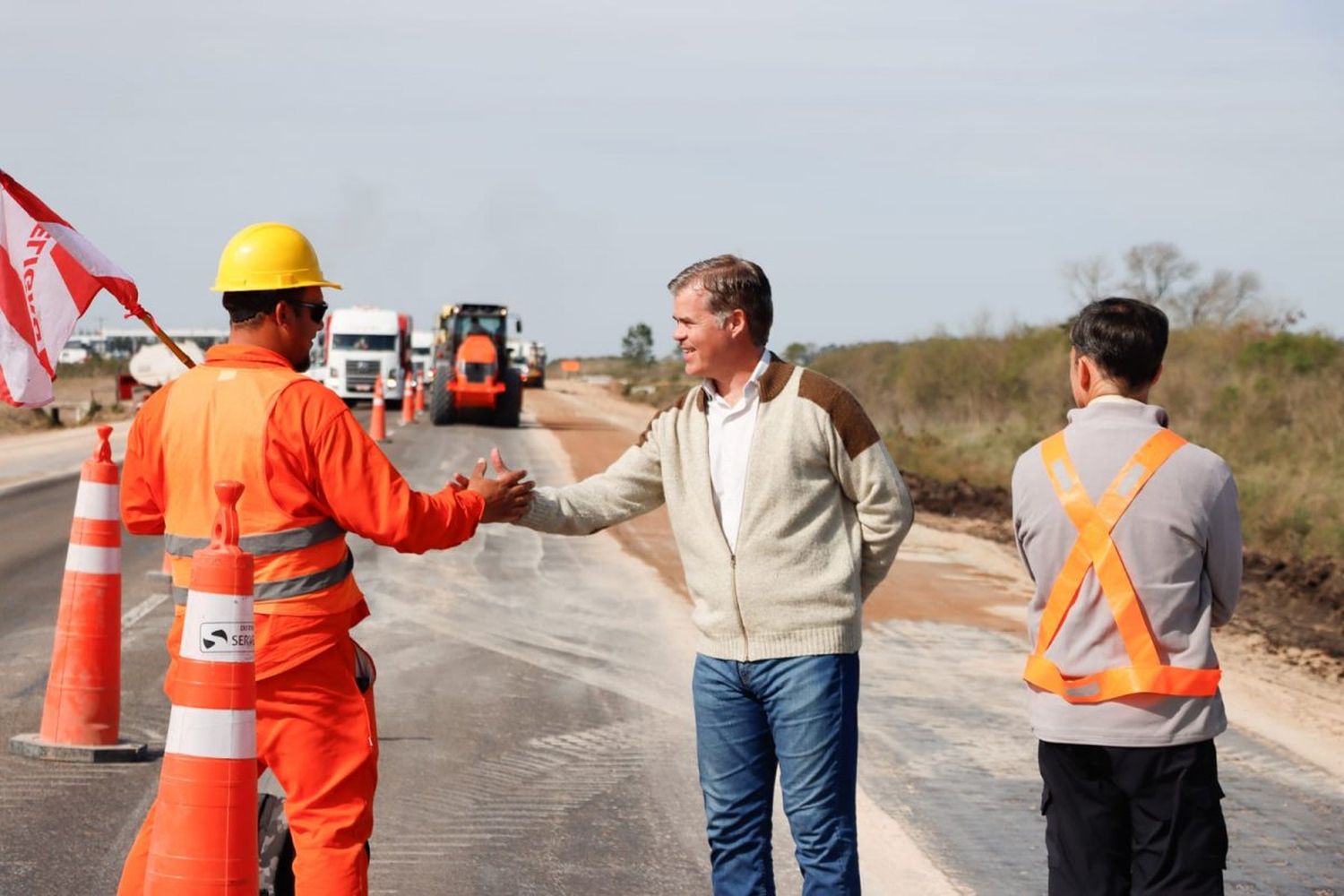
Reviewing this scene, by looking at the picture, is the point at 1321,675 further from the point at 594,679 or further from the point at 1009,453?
the point at 1009,453

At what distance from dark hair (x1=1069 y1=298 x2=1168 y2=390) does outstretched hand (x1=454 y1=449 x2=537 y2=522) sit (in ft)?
5.50

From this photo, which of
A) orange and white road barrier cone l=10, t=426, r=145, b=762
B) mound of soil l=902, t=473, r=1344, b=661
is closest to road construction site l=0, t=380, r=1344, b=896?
orange and white road barrier cone l=10, t=426, r=145, b=762

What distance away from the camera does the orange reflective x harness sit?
3.94 meters

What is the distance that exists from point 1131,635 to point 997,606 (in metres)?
9.90

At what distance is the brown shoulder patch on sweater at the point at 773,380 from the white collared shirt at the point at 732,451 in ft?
0.05

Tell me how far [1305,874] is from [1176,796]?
2496 mm

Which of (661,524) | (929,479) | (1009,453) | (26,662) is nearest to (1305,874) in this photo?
(26,662)

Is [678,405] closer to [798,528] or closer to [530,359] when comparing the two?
[798,528]

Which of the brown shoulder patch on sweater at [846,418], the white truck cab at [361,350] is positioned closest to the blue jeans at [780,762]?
the brown shoulder patch on sweater at [846,418]

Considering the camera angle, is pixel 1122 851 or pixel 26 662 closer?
pixel 1122 851

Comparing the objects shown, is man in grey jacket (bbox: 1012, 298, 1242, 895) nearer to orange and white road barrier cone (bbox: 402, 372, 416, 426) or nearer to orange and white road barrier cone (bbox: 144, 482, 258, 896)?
orange and white road barrier cone (bbox: 144, 482, 258, 896)

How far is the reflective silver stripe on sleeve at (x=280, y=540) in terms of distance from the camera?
4328 mm

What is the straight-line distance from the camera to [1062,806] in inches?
161

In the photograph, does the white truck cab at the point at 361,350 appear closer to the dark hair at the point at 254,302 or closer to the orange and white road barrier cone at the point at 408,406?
the orange and white road barrier cone at the point at 408,406
